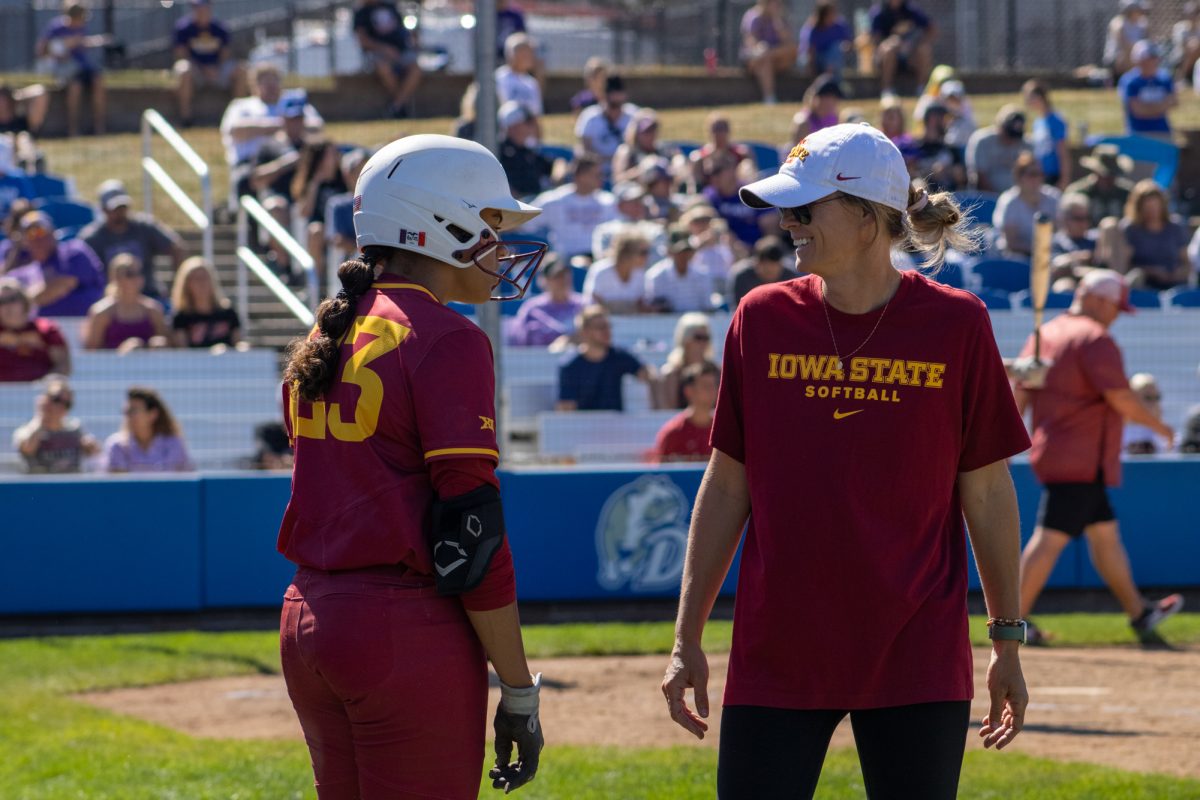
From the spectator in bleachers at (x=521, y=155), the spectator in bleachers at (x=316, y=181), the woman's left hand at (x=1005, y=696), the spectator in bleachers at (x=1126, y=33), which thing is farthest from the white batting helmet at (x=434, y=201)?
the spectator in bleachers at (x=1126, y=33)

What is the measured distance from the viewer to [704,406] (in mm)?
10391

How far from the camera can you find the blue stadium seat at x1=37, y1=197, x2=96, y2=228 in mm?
14883

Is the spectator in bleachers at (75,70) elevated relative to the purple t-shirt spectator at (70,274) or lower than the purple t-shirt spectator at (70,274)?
elevated

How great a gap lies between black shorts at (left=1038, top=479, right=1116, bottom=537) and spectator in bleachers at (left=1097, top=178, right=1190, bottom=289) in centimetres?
543

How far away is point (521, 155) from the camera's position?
49.3 ft

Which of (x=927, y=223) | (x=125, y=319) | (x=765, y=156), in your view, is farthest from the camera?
(x=765, y=156)

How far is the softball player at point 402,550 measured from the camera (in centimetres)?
310

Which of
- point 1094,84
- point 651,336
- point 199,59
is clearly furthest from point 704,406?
point 1094,84

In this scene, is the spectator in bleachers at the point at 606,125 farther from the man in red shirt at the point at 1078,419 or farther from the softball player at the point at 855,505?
the softball player at the point at 855,505

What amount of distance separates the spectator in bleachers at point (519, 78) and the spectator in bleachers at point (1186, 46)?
9852 millimetres

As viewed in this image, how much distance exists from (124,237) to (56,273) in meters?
0.85

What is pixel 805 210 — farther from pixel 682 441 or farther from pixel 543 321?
pixel 543 321

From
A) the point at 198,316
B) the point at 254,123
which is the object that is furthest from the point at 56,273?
the point at 254,123

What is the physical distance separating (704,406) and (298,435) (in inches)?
285
